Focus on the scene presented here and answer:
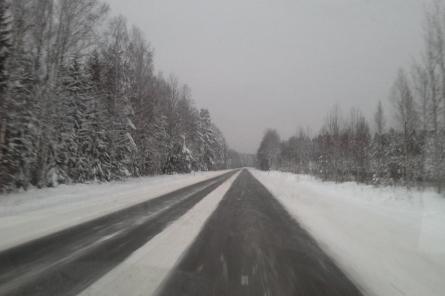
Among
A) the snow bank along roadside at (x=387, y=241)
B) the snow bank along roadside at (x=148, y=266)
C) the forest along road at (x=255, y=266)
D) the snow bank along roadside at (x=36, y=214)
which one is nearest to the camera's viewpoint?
the snow bank along roadside at (x=148, y=266)

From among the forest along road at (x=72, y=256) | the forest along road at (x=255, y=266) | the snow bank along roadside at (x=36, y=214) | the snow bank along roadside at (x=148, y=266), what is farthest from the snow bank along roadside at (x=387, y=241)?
the snow bank along roadside at (x=36, y=214)

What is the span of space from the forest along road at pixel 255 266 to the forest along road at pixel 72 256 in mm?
1119

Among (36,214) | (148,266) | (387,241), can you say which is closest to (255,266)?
(148,266)

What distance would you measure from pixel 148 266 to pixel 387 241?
4684mm

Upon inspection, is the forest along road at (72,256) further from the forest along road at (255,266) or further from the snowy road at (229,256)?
the forest along road at (255,266)

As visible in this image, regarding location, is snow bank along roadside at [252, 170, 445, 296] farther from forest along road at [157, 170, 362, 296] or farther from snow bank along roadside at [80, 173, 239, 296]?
snow bank along roadside at [80, 173, 239, 296]

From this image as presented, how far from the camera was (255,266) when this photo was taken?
4.32 m

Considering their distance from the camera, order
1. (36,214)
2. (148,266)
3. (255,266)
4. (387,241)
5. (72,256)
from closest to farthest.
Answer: (148,266) < (255,266) < (72,256) < (387,241) < (36,214)

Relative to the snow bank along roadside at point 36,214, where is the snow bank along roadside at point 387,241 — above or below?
above

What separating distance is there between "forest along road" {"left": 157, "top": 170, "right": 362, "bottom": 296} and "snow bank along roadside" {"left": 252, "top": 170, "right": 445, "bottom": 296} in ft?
1.07

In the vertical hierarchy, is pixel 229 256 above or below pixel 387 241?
below

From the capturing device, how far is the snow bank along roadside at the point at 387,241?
3.78 m

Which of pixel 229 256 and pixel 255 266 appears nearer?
pixel 255 266

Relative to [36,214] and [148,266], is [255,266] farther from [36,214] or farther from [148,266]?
[36,214]
